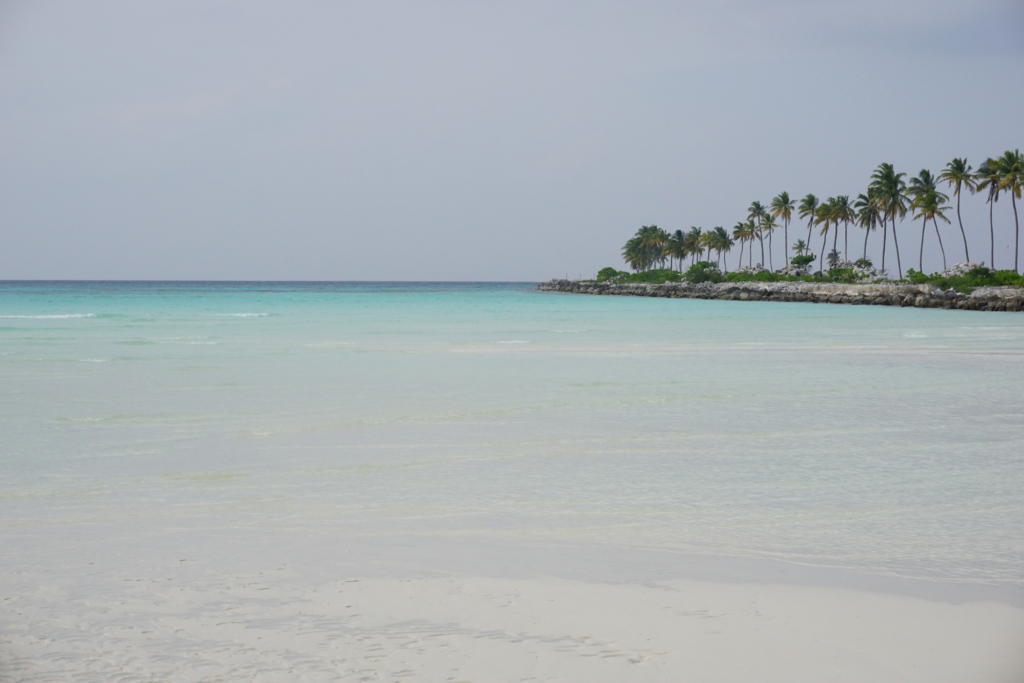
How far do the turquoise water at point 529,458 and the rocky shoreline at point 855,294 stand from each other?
41658 mm

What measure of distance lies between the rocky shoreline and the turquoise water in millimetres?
41658

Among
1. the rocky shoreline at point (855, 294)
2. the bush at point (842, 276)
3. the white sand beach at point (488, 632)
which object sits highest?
the bush at point (842, 276)

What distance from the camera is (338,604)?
14.4 ft

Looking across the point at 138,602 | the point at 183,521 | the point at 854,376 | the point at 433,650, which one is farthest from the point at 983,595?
the point at 854,376

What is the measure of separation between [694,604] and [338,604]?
1764 millimetres

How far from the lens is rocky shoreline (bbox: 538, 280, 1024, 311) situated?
179 ft

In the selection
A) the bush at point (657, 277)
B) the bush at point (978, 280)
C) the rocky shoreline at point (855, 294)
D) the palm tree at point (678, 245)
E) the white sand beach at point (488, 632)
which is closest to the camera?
the white sand beach at point (488, 632)

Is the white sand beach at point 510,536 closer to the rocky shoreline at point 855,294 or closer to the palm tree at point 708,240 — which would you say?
the rocky shoreline at point 855,294

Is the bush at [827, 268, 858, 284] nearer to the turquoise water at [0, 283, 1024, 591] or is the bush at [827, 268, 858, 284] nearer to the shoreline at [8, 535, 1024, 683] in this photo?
the turquoise water at [0, 283, 1024, 591]

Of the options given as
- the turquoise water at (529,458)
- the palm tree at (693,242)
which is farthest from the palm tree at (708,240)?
the turquoise water at (529,458)

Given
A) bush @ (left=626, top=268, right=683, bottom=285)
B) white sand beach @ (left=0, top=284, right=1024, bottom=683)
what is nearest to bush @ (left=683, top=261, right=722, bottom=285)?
bush @ (left=626, top=268, right=683, bottom=285)

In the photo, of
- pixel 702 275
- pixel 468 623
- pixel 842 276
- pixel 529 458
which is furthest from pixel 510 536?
pixel 702 275

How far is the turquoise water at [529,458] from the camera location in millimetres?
5645

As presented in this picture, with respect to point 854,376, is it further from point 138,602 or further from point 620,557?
point 138,602
